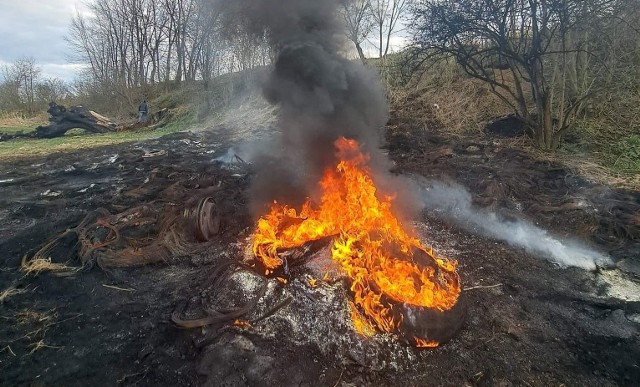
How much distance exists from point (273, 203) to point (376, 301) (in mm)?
3242

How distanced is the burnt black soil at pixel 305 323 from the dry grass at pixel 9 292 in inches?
4.2

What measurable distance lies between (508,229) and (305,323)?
4.28 m

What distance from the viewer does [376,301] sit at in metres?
3.98

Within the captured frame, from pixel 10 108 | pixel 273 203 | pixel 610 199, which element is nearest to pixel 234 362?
pixel 273 203

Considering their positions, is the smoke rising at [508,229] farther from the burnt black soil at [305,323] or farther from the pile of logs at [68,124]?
the pile of logs at [68,124]

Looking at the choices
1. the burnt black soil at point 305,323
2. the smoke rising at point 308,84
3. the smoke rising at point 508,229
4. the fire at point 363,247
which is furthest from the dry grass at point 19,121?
the smoke rising at point 508,229

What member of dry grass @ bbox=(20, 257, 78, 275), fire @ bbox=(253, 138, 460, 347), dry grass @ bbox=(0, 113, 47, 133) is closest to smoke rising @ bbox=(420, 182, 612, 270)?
fire @ bbox=(253, 138, 460, 347)

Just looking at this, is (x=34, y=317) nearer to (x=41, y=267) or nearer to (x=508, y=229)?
(x=41, y=267)

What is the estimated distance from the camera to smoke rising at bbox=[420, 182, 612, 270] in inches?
217

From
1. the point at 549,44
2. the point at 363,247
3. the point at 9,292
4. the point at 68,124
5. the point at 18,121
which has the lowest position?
the point at 9,292

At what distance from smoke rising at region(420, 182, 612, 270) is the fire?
1535 mm

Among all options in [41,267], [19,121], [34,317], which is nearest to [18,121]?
[19,121]

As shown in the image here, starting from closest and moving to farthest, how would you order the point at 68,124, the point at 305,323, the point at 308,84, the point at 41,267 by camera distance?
the point at 305,323
the point at 41,267
the point at 308,84
the point at 68,124

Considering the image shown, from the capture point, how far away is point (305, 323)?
4000 millimetres
